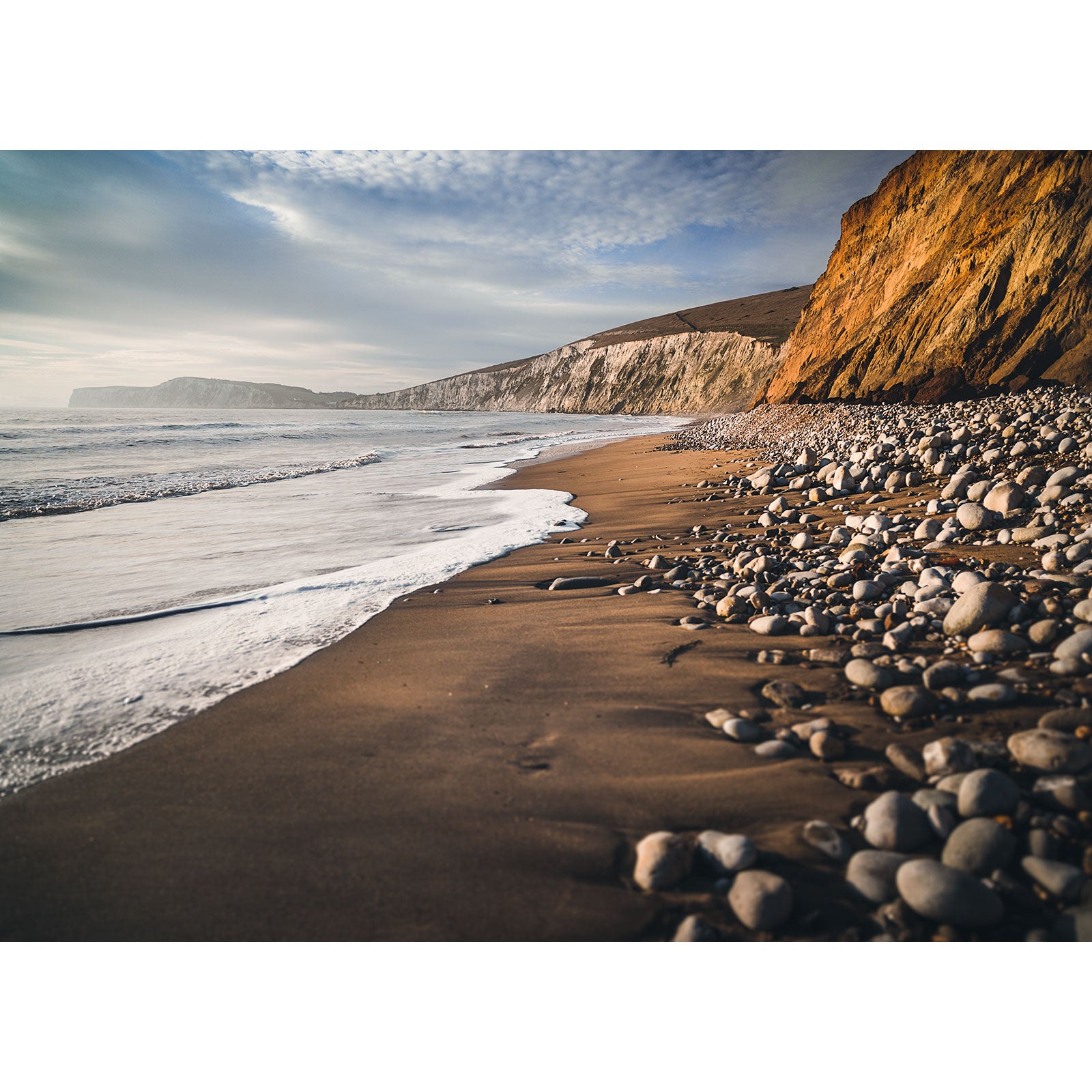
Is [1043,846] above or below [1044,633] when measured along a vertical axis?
below

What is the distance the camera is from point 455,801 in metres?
1.65

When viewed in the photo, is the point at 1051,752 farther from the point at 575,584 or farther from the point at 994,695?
the point at 575,584

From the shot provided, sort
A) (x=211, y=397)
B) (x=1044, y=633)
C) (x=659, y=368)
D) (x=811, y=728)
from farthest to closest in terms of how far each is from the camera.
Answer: (x=211, y=397), (x=659, y=368), (x=1044, y=633), (x=811, y=728)

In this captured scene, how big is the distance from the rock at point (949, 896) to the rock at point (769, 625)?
4.68ft

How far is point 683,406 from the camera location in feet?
189

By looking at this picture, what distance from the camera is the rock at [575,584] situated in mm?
3645

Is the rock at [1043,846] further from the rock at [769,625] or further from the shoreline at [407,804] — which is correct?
the rock at [769,625]

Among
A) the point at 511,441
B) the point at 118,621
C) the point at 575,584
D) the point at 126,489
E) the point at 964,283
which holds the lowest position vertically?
the point at 118,621

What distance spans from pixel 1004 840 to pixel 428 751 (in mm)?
1596

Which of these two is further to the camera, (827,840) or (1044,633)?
(1044,633)

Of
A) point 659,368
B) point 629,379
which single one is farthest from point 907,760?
point 629,379

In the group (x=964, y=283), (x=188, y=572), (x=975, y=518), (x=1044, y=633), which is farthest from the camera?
(x=964, y=283)

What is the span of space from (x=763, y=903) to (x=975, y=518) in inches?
132

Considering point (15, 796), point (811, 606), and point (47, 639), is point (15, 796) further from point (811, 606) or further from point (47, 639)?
point (811, 606)
